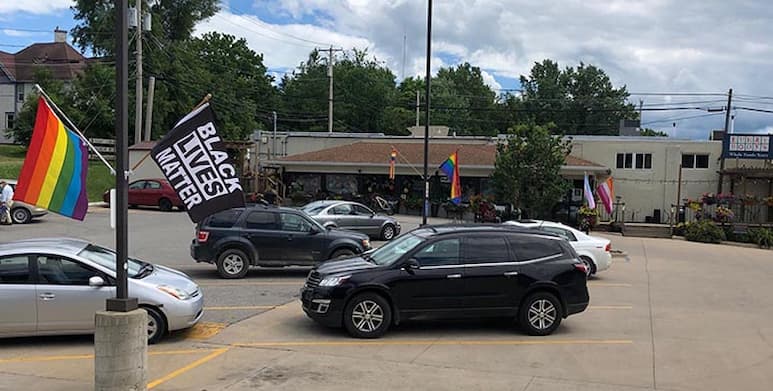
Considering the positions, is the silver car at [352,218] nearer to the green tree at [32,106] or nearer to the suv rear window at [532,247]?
the suv rear window at [532,247]

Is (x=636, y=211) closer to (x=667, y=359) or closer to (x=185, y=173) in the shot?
(x=667, y=359)

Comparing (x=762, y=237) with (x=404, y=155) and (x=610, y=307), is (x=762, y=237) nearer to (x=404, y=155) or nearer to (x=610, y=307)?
(x=404, y=155)

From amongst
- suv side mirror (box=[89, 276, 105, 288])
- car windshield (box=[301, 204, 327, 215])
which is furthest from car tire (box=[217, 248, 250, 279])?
car windshield (box=[301, 204, 327, 215])

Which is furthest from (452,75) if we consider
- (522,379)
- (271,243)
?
(522,379)

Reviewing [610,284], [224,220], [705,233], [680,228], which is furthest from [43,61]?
[610,284]

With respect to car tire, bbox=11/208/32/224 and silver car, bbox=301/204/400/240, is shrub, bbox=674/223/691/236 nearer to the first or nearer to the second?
silver car, bbox=301/204/400/240

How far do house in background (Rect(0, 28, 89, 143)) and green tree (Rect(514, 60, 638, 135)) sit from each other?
5035 cm

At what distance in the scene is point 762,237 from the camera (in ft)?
107

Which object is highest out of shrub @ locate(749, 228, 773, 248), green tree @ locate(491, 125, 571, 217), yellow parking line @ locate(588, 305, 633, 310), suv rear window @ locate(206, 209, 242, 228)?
green tree @ locate(491, 125, 571, 217)

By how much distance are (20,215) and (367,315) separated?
20.7 meters

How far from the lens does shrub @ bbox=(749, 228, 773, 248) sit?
32344 millimetres

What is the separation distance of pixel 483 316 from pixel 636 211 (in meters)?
31.0

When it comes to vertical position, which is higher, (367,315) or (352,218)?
(352,218)

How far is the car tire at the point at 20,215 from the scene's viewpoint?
2544 cm
